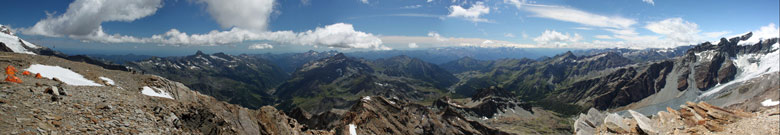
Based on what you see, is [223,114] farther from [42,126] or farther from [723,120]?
[723,120]

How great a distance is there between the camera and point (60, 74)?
1206 inches

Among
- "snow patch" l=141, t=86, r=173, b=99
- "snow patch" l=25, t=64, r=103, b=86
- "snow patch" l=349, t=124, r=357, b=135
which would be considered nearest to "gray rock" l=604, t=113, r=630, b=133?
"snow patch" l=349, t=124, r=357, b=135

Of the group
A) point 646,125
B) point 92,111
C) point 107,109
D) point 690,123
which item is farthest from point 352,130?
point 690,123

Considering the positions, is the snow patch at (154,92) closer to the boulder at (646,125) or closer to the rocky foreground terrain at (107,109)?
the rocky foreground terrain at (107,109)

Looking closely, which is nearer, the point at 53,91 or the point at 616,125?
the point at 53,91

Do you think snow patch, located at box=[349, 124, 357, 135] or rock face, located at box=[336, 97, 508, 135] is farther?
rock face, located at box=[336, 97, 508, 135]

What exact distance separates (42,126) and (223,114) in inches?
751

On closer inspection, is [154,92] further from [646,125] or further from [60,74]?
[646,125]

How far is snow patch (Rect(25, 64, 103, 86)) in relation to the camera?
27.8 m

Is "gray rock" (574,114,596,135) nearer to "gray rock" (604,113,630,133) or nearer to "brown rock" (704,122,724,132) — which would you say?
"gray rock" (604,113,630,133)

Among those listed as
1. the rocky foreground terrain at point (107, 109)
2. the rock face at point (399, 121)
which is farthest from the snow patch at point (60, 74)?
the rock face at point (399, 121)

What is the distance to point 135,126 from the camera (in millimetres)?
19516

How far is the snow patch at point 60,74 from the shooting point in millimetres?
27834

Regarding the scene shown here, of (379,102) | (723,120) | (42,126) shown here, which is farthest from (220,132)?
(379,102)
